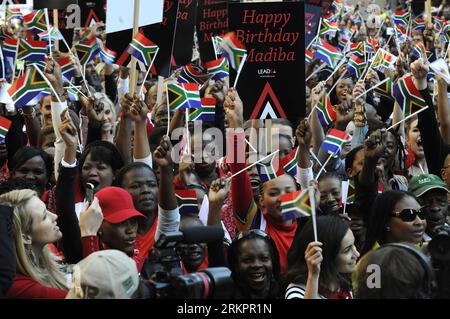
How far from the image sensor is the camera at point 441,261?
366cm

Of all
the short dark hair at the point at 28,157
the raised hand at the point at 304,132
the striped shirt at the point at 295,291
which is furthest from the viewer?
the short dark hair at the point at 28,157

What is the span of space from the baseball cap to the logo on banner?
3072 mm

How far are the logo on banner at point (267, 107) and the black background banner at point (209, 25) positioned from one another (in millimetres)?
2054

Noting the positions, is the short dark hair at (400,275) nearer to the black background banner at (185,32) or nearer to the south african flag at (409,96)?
the south african flag at (409,96)

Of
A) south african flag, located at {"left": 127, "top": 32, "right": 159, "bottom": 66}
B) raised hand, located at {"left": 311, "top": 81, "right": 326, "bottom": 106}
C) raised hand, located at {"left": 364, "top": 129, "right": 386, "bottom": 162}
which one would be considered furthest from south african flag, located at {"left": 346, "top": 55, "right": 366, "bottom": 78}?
raised hand, located at {"left": 364, "top": 129, "right": 386, "bottom": 162}

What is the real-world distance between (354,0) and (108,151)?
1967cm

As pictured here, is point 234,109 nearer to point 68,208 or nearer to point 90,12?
point 68,208

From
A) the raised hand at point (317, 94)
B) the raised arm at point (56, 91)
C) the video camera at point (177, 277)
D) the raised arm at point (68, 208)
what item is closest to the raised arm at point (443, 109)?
the raised hand at point (317, 94)

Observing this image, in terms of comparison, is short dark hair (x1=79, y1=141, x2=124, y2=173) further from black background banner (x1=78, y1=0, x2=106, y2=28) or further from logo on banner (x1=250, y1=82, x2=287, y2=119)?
black background banner (x1=78, y1=0, x2=106, y2=28)

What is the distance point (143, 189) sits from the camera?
5.77 metres

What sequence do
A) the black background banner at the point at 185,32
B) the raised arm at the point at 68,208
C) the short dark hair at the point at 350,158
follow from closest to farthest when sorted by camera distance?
1. the raised arm at the point at 68,208
2. the short dark hair at the point at 350,158
3. the black background banner at the point at 185,32

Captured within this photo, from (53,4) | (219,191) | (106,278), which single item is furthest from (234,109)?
(53,4)

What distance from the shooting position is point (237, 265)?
505cm

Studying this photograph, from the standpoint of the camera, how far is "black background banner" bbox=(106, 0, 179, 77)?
7359 mm
